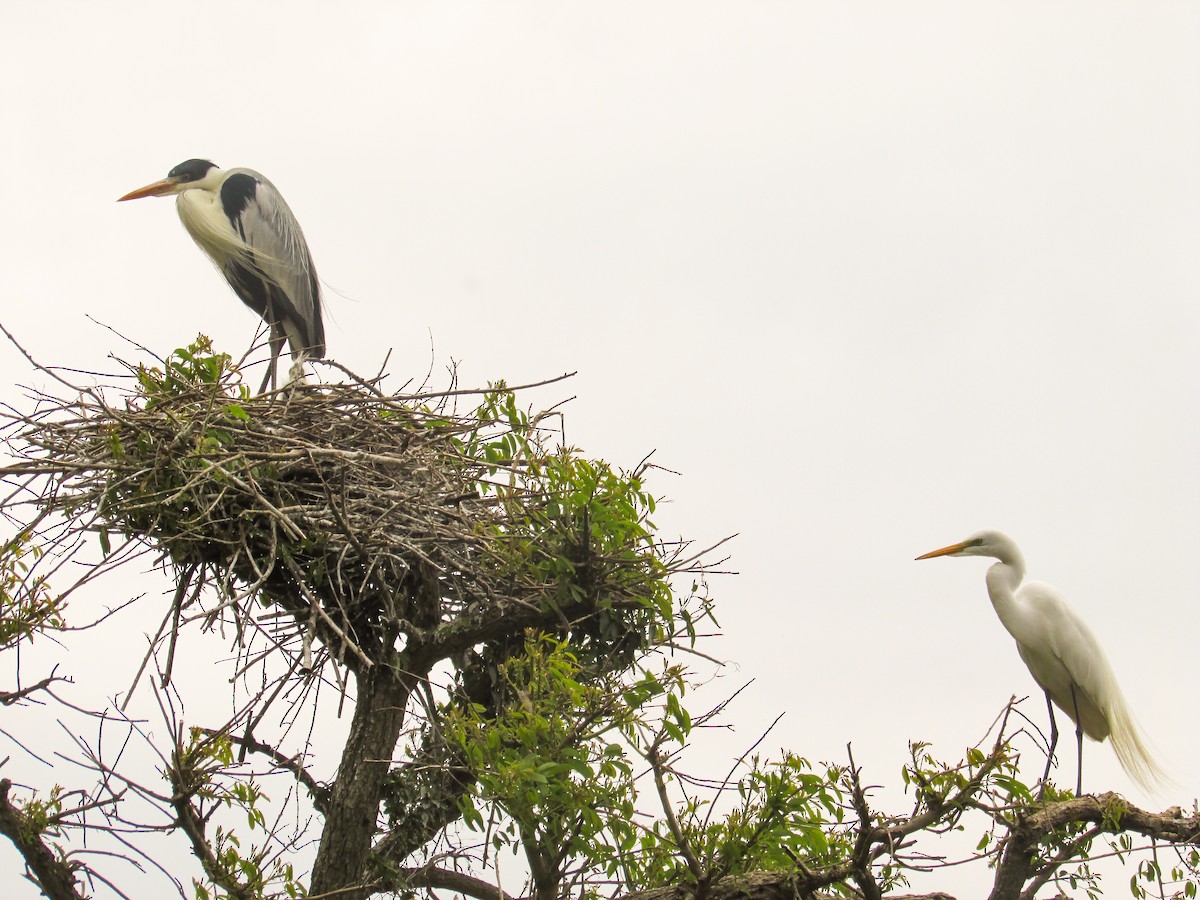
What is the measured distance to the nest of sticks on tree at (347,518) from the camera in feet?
12.2

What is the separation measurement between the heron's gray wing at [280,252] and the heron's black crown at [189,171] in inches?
10.1

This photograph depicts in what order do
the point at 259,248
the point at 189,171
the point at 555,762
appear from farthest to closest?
the point at 189,171 → the point at 259,248 → the point at 555,762

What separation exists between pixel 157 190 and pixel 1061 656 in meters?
6.37

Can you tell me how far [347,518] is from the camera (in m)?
3.67

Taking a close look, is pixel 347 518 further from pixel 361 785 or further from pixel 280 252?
pixel 280 252

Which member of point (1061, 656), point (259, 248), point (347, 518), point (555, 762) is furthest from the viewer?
point (259, 248)

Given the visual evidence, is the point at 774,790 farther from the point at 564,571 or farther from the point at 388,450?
the point at 388,450

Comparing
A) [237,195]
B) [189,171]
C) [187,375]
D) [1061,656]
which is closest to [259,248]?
[237,195]

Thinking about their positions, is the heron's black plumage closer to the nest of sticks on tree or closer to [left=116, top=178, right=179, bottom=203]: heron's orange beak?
[left=116, top=178, right=179, bottom=203]: heron's orange beak

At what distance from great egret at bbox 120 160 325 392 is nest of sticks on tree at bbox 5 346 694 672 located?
3247mm

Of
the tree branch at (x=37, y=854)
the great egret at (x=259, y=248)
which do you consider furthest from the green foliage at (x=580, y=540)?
the great egret at (x=259, y=248)

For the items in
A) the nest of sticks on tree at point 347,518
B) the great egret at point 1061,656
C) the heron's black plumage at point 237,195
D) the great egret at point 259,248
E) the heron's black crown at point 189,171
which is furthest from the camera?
the heron's black crown at point 189,171

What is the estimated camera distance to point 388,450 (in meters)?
4.39

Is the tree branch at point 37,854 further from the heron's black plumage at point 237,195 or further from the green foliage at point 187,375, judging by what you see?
the heron's black plumage at point 237,195
